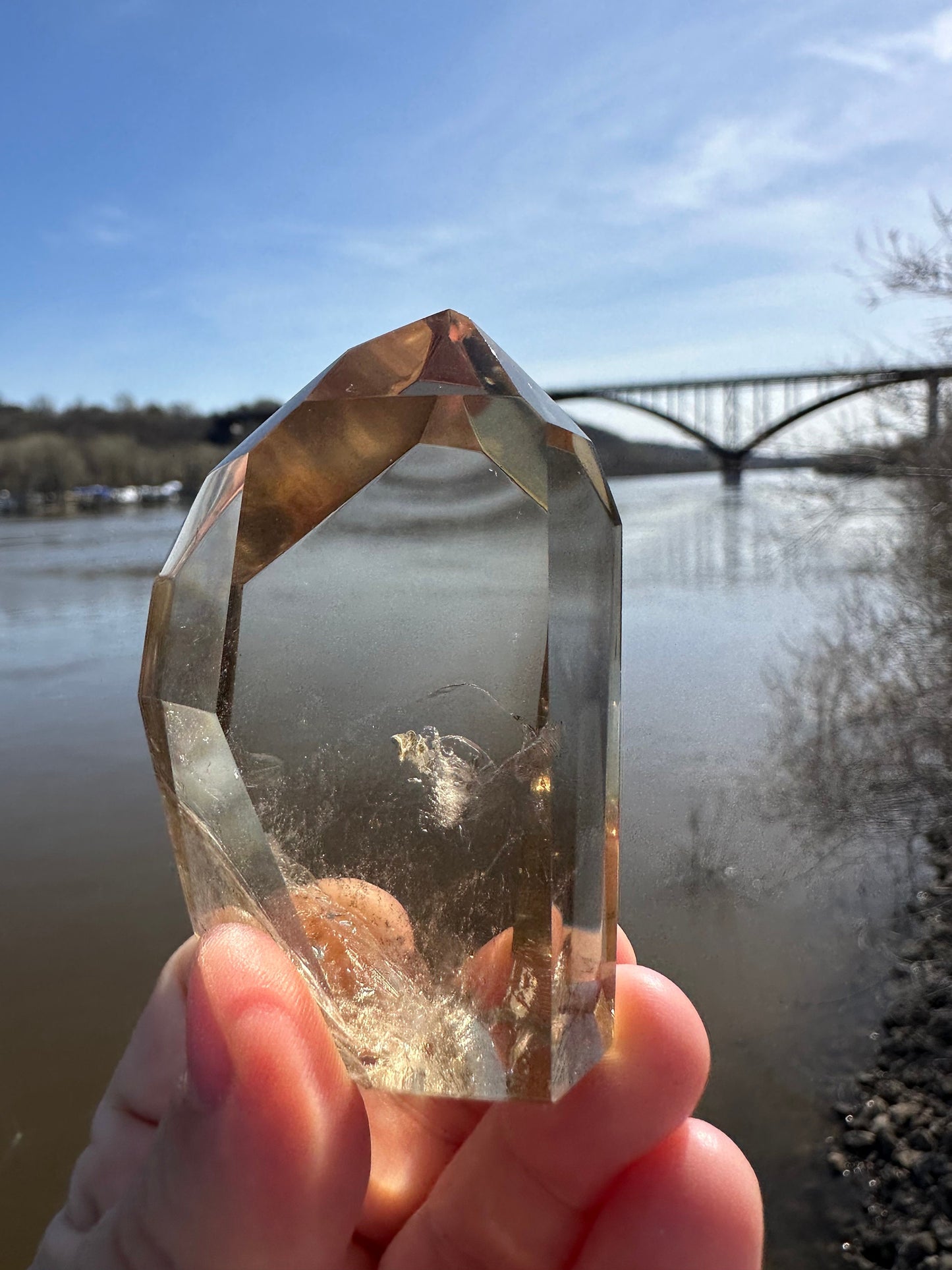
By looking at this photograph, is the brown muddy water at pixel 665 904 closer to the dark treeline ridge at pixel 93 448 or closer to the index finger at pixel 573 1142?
the index finger at pixel 573 1142

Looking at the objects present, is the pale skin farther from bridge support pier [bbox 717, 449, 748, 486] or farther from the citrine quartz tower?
bridge support pier [bbox 717, 449, 748, 486]

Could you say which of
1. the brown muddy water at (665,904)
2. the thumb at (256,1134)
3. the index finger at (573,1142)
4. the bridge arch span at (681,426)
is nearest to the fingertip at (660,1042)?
the index finger at (573,1142)

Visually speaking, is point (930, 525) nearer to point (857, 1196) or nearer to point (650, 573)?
point (650, 573)

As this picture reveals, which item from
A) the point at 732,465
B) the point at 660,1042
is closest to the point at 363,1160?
the point at 660,1042

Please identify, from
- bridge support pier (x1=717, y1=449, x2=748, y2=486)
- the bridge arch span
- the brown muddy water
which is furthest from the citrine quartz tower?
the bridge arch span

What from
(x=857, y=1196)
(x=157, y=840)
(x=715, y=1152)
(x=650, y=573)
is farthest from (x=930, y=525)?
(x=715, y=1152)
